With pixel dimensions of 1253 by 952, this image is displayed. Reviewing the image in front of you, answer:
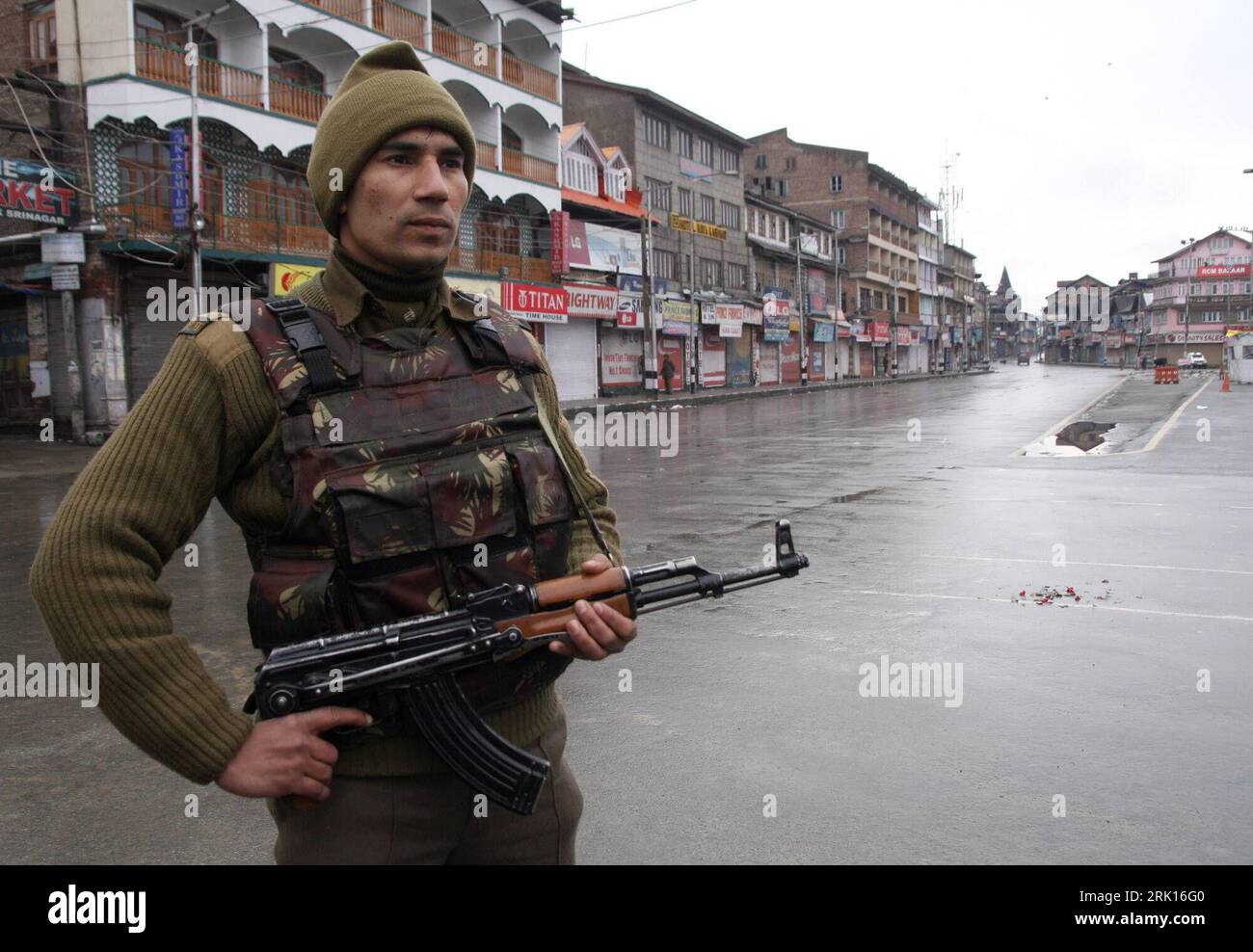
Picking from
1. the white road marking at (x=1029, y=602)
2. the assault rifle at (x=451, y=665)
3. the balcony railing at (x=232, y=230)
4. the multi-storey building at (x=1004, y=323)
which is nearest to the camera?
the assault rifle at (x=451, y=665)

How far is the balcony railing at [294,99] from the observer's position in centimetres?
2227

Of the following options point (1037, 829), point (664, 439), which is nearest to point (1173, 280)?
point (664, 439)

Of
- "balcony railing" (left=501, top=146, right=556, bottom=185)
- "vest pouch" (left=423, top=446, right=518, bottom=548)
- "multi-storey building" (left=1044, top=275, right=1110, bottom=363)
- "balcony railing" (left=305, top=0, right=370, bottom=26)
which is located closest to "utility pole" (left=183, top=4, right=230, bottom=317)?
"balcony railing" (left=305, top=0, right=370, bottom=26)

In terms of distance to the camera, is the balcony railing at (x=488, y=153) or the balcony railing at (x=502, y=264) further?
the balcony railing at (x=488, y=153)

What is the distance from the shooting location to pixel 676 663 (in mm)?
5379

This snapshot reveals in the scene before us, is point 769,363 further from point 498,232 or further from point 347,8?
point 347,8

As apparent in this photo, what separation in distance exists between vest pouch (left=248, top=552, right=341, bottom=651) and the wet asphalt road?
1906 mm

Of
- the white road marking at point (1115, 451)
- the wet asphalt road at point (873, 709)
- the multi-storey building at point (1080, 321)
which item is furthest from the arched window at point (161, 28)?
the multi-storey building at point (1080, 321)

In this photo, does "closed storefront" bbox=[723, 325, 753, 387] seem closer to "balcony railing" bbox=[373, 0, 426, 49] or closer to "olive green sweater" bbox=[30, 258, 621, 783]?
"balcony railing" bbox=[373, 0, 426, 49]

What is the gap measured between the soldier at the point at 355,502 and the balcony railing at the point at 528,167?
29798mm

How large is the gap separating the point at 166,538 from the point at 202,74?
881 inches

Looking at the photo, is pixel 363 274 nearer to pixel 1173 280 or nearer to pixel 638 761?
pixel 638 761

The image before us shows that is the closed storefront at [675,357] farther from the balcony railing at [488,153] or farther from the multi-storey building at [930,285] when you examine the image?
the multi-storey building at [930,285]

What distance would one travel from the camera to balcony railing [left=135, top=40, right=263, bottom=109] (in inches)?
765
